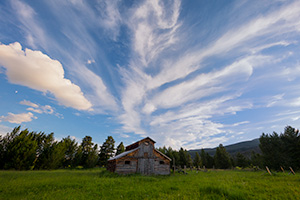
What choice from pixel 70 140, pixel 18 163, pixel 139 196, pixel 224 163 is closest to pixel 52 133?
pixel 70 140

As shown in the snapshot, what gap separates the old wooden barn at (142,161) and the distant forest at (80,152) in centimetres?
455

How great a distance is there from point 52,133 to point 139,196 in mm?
50957

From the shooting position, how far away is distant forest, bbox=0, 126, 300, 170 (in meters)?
33.9

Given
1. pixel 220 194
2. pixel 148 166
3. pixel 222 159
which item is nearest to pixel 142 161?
pixel 148 166

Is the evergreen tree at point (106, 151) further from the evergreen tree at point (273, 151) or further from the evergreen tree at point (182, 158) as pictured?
the evergreen tree at point (273, 151)

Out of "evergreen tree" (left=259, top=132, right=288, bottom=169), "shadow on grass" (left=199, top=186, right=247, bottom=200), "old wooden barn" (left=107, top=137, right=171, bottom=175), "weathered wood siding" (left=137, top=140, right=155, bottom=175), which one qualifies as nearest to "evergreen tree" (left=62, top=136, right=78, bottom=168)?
"old wooden barn" (left=107, top=137, right=171, bottom=175)

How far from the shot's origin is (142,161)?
85.5ft

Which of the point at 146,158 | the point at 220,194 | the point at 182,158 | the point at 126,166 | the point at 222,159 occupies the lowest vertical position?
the point at 220,194

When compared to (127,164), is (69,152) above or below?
A: above

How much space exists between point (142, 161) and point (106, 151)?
3495 centimetres

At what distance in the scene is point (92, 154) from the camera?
5088cm

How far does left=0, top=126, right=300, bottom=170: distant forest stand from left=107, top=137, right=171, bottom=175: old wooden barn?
455cm

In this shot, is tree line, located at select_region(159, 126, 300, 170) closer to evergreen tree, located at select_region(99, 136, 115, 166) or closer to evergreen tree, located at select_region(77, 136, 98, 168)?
evergreen tree, located at select_region(99, 136, 115, 166)

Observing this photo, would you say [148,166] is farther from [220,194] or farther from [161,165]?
[220,194]
